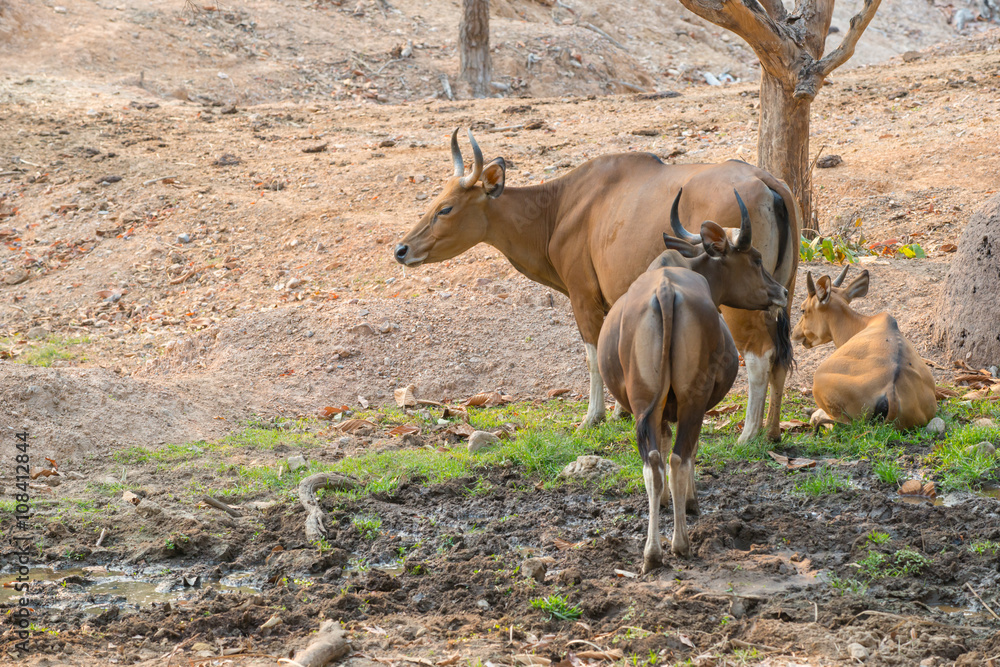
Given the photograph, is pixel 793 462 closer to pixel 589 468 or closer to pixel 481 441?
pixel 589 468

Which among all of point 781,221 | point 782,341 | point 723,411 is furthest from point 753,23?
point 723,411

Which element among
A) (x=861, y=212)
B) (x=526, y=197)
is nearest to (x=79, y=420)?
(x=526, y=197)

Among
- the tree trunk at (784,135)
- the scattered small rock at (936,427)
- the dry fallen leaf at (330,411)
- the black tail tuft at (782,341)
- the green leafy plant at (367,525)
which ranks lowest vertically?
the dry fallen leaf at (330,411)

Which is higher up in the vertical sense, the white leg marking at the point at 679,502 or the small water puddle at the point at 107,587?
the white leg marking at the point at 679,502

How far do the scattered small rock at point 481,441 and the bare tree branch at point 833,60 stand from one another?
4.65 meters

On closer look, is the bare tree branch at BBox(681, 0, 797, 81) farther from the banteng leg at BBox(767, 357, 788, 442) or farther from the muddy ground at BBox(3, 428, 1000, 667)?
the muddy ground at BBox(3, 428, 1000, 667)

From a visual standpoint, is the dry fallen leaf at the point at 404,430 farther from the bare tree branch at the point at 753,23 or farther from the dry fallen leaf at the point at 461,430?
the bare tree branch at the point at 753,23

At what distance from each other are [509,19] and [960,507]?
68.3ft

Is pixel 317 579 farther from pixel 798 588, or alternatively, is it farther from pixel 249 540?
pixel 798 588

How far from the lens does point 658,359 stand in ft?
16.5

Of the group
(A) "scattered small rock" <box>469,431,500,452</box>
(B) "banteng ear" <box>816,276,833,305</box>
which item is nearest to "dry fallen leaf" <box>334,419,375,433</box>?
(A) "scattered small rock" <box>469,431,500,452</box>

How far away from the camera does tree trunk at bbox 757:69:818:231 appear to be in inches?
382

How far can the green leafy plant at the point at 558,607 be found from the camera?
15.1ft

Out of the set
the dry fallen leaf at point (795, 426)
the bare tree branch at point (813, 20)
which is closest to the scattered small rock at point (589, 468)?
the dry fallen leaf at point (795, 426)
